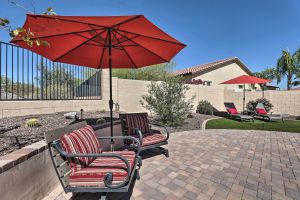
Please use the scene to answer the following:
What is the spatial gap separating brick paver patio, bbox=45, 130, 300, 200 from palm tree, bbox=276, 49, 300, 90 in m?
27.2

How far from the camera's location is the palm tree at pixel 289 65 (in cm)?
2589

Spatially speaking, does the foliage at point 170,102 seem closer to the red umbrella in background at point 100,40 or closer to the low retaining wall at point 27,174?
the red umbrella in background at point 100,40

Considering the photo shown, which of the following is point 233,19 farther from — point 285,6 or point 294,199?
point 294,199

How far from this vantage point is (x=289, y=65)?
26.1m

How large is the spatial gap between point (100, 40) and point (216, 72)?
20.3 m

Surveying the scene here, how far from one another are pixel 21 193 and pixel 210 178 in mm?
2951

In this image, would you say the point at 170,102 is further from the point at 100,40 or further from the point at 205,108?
the point at 205,108

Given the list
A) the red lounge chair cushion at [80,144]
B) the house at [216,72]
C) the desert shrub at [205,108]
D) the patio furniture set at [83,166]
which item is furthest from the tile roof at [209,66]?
the patio furniture set at [83,166]

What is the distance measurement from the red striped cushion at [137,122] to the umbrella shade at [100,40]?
1.53 meters

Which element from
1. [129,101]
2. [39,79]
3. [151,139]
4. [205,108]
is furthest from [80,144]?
[205,108]

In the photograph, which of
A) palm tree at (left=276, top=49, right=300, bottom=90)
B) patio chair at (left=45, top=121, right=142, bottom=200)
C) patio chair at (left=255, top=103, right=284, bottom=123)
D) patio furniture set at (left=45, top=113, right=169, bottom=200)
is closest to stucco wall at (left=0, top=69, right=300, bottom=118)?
patio chair at (left=255, top=103, right=284, bottom=123)

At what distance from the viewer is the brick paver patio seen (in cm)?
272

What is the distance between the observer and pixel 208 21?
15008 millimetres

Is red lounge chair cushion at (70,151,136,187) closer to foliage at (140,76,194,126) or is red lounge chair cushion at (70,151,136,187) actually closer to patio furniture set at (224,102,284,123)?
foliage at (140,76,194,126)
